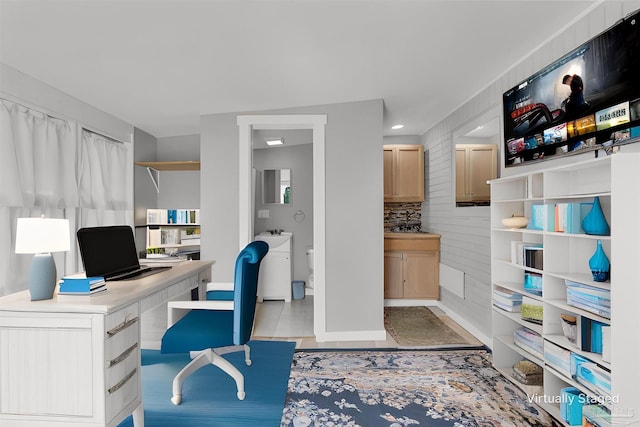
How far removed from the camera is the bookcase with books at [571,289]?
1748 mm

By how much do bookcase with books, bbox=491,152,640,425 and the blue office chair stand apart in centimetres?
188

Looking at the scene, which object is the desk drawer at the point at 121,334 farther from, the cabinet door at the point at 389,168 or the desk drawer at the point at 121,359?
the cabinet door at the point at 389,168

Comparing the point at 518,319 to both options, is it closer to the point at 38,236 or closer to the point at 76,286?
the point at 76,286

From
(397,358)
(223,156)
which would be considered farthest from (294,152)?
(397,358)

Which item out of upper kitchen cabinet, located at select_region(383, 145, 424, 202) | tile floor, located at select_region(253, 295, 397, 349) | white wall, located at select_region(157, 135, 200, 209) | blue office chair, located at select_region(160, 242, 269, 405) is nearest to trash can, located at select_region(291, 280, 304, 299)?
tile floor, located at select_region(253, 295, 397, 349)

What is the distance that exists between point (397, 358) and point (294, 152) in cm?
361

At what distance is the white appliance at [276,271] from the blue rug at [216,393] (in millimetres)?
1813

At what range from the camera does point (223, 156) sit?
3.89 m

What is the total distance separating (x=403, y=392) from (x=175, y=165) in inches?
143

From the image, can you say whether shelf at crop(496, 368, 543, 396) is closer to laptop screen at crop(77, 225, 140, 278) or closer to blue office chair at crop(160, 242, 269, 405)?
blue office chair at crop(160, 242, 269, 405)

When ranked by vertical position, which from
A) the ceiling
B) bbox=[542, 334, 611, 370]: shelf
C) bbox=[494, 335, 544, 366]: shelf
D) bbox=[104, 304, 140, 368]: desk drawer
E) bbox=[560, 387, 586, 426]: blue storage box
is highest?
the ceiling

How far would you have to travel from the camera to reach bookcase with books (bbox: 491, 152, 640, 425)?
Result: 68.8 inches

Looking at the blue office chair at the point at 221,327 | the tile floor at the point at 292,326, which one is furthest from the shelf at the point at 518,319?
the blue office chair at the point at 221,327

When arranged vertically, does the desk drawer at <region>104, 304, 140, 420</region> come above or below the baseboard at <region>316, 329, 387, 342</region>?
above
